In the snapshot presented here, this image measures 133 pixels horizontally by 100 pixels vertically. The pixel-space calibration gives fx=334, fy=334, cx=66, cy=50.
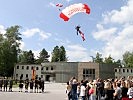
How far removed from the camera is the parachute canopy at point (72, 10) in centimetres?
2645

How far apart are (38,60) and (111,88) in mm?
159740

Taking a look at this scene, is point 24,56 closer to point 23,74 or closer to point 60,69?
point 23,74

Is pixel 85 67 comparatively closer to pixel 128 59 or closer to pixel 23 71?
pixel 23 71

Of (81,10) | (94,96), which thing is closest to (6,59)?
(81,10)

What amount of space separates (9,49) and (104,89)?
80.3 meters

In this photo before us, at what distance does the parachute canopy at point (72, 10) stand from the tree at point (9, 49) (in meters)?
67.3

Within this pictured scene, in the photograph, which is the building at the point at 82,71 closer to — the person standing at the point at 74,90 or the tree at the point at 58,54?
the person standing at the point at 74,90

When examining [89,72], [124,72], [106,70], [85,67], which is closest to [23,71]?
[85,67]

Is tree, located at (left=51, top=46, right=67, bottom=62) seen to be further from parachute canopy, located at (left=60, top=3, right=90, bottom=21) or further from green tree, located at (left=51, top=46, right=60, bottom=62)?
parachute canopy, located at (left=60, top=3, right=90, bottom=21)

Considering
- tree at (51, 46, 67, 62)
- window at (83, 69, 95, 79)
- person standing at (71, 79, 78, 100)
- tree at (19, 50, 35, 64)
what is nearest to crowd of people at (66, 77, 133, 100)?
person standing at (71, 79, 78, 100)

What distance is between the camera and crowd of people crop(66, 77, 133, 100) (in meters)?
17.2

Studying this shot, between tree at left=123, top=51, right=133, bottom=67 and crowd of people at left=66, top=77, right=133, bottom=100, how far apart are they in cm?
10763

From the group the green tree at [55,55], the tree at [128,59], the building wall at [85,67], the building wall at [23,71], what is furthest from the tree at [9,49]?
the green tree at [55,55]

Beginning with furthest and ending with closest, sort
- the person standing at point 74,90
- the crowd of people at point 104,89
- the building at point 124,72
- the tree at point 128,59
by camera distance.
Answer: the tree at point 128,59 < the building at point 124,72 < the person standing at point 74,90 < the crowd of people at point 104,89
